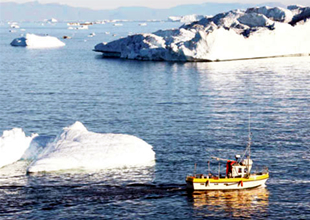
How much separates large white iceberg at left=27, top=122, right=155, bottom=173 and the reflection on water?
763 centimetres

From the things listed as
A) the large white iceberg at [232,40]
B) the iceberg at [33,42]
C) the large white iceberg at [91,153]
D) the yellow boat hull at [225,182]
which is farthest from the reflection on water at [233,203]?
the iceberg at [33,42]

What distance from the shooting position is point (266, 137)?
51.6 metres

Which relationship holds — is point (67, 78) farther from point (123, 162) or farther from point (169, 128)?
point (123, 162)

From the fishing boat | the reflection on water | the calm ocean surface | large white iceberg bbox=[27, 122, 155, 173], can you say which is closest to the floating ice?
the calm ocean surface

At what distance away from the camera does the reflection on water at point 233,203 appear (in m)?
33.4

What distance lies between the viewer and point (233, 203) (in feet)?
116

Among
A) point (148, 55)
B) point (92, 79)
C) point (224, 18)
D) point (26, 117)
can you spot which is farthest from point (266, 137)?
point (224, 18)

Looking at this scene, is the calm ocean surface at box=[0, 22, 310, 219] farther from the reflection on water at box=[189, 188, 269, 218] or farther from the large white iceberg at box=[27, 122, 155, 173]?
the large white iceberg at box=[27, 122, 155, 173]

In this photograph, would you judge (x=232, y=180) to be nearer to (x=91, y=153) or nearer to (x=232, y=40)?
(x=91, y=153)

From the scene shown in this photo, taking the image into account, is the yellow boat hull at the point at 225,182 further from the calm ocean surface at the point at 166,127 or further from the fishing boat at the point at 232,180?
the calm ocean surface at the point at 166,127

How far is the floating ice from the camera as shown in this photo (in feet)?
142

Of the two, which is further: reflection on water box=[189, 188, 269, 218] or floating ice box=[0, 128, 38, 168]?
floating ice box=[0, 128, 38, 168]

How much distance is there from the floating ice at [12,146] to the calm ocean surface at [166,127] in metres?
0.82

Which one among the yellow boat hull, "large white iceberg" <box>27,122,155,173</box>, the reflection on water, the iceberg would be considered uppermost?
the iceberg
